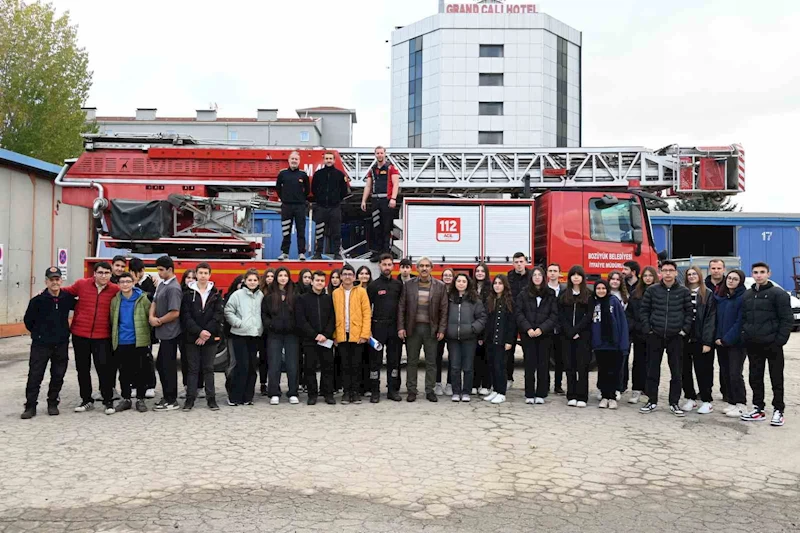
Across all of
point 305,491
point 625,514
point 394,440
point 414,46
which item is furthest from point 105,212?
point 414,46

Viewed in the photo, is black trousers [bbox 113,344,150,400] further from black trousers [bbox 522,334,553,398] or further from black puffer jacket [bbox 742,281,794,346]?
black puffer jacket [bbox 742,281,794,346]

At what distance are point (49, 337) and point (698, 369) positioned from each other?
7381mm

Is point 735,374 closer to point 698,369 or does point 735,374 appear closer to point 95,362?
point 698,369

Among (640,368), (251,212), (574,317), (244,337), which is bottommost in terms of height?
(640,368)

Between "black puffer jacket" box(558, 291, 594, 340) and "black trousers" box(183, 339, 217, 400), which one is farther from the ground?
"black puffer jacket" box(558, 291, 594, 340)

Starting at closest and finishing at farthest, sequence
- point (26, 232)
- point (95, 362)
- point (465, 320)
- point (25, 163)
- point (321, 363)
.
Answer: point (95, 362), point (321, 363), point (465, 320), point (25, 163), point (26, 232)

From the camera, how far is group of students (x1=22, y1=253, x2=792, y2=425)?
24.6 feet

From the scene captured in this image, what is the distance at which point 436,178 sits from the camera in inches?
879

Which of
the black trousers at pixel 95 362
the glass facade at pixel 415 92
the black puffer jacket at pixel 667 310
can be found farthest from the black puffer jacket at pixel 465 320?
the glass facade at pixel 415 92

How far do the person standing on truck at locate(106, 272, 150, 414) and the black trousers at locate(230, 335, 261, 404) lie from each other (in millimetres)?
987

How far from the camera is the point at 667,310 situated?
7.81 metres

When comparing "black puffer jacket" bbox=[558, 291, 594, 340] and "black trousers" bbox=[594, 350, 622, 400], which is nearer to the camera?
"black trousers" bbox=[594, 350, 622, 400]

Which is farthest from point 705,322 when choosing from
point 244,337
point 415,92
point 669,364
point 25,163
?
point 415,92

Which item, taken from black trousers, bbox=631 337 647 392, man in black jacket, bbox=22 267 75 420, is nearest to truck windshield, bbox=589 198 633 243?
black trousers, bbox=631 337 647 392
